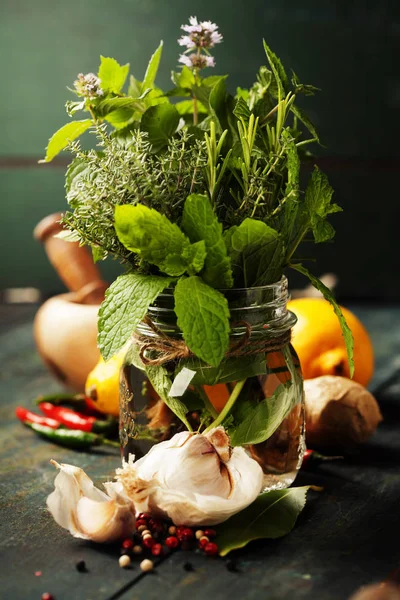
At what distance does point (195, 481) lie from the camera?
24.3 inches

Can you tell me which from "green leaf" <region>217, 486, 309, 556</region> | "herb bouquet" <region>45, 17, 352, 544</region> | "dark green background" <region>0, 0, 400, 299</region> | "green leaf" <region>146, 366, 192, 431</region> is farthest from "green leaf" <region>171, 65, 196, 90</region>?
"dark green background" <region>0, 0, 400, 299</region>

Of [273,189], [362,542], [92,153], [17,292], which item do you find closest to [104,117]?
[92,153]

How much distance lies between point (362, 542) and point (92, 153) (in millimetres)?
378

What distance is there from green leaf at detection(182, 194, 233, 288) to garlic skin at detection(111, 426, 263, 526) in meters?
0.13

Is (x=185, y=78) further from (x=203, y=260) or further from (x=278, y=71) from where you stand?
(x=203, y=260)

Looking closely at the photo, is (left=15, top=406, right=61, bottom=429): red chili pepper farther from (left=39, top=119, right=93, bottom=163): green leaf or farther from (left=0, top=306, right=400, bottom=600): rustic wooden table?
(left=39, top=119, right=93, bottom=163): green leaf

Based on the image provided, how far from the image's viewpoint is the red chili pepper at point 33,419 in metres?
0.91

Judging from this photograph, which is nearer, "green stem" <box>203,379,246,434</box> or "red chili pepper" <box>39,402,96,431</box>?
"green stem" <box>203,379,246,434</box>

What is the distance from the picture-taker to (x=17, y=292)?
191cm

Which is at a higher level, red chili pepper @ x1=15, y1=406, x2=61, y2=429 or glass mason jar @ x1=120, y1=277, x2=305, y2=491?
glass mason jar @ x1=120, y1=277, x2=305, y2=491

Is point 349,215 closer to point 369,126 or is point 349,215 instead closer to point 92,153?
point 369,126

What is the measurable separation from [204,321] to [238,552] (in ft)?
0.59

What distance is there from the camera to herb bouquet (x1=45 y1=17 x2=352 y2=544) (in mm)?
600

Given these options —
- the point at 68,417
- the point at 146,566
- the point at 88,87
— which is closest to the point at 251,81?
the point at 68,417
